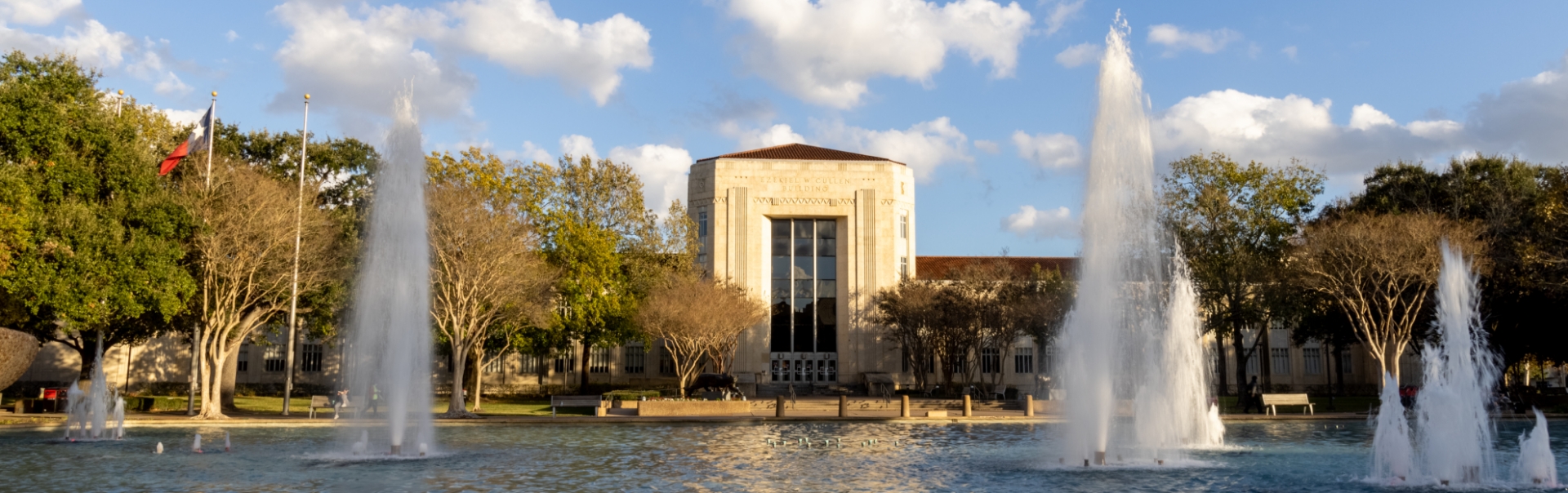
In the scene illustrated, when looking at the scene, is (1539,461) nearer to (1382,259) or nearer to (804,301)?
(1382,259)

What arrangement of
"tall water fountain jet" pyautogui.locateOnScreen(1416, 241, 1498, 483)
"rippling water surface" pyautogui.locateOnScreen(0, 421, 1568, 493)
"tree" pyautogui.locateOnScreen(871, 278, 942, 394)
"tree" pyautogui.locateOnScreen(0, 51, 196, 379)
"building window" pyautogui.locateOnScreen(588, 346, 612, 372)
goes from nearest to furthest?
"tall water fountain jet" pyautogui.locateOnScreen(1416, 241, 1498, 483), "rippling water surface" pyautogui.locateOnScreen(0, 421, 1568, 493), "tree" pyautogui.locateOnScreen(0, 51, 196, 379), "tree" pyautogui.locateOnScreen(871, 278, 942, 394), "building window" pyautogui.locateOnScreen(588, 346, 612, 372)

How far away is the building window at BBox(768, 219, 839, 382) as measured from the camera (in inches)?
2699

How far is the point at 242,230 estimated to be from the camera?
117ft

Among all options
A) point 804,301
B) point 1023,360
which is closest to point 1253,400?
point 1023,360

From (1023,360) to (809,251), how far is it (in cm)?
1589

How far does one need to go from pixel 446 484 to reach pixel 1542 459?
716 inches

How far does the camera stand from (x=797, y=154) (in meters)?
71.1

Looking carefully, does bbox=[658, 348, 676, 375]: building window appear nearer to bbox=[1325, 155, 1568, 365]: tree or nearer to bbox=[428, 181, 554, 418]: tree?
bbox=[428, 181, 554, 418]: tree

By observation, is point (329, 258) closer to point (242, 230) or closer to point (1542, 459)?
point (242, 230)

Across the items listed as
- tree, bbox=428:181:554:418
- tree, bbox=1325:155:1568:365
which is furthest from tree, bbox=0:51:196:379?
tree, bbox=1325:155:1568:365

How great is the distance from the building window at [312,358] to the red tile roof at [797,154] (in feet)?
90.2

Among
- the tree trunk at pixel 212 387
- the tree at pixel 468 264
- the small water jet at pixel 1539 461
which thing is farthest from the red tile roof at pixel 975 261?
the small water jet at pixel 1539 461

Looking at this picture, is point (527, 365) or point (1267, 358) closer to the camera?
point (1267, 358)

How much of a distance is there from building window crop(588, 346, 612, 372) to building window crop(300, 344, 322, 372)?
54.8 feet
